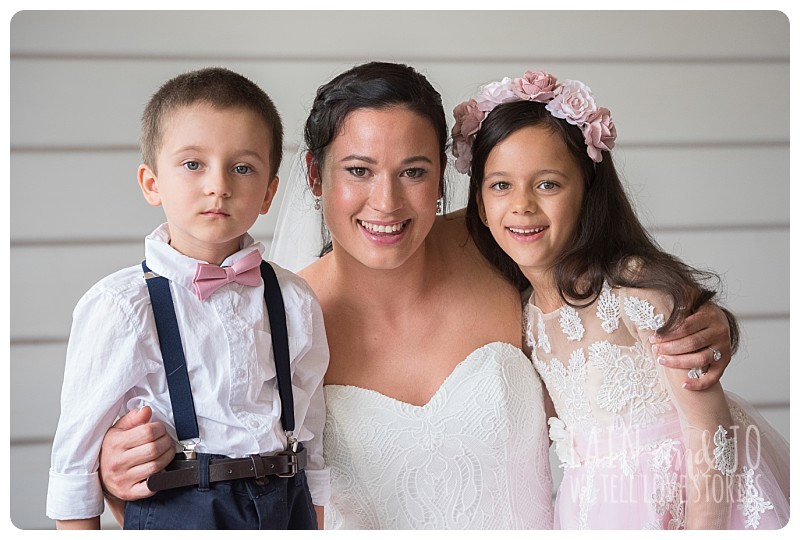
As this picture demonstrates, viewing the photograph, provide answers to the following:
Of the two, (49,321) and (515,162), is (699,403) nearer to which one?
(515,162)

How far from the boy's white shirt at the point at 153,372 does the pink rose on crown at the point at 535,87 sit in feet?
2.41

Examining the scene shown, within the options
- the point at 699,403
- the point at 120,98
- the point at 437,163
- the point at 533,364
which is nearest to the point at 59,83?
the point at 120,98

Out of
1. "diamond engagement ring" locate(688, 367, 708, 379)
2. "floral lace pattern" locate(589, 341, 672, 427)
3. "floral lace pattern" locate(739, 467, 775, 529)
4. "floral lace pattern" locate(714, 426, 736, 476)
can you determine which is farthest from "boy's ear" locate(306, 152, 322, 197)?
"floral lace pattern" locate(739, 467, 775, 529)

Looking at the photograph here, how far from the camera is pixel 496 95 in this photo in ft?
6.47

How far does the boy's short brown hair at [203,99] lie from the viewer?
1622 mm

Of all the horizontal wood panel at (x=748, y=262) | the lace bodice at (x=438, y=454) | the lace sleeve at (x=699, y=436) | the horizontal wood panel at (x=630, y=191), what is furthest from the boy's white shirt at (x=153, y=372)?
the horizontal wood panel at (x=748, y=262)

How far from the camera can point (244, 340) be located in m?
1.62

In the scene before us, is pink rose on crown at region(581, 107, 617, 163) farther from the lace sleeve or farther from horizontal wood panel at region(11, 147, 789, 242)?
horizontal wood panel at region(11, 147, 789, 242)

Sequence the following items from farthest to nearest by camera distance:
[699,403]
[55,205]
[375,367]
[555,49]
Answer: [555,49], [55,205], [375,367], [699,403]

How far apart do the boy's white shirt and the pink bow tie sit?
1 centimetres

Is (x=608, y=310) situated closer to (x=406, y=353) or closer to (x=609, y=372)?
(x=609, y=372)

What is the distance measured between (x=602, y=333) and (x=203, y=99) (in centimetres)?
96

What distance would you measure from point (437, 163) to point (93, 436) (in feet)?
2.91

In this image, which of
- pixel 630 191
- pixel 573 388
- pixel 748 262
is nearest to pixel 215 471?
pixel 573 388
